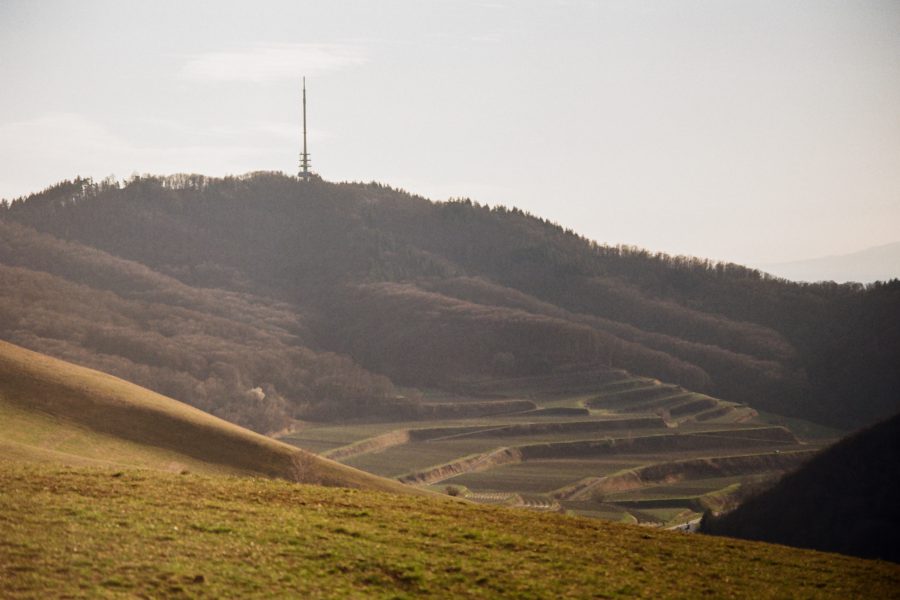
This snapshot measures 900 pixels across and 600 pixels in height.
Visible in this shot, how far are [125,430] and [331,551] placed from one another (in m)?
27.3

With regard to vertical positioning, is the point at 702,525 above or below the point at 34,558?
below

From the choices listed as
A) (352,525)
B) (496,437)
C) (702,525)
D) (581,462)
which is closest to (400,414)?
(496,437)

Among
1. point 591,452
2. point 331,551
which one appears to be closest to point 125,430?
point 331,551

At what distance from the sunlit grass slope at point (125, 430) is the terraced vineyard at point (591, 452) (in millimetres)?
38927

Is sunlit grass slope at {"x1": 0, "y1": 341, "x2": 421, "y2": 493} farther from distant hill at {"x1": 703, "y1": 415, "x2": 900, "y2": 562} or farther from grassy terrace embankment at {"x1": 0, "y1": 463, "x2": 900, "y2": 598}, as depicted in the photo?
distant hill at {"x1": 703, "y1": 415, "x2": 900, "y2": 562}

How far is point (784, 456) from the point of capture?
139 metres

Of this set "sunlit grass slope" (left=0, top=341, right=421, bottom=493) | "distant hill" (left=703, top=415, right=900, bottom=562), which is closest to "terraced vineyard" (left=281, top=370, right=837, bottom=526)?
"distant hill" (left=703, top=415, right=900, bottom=562)

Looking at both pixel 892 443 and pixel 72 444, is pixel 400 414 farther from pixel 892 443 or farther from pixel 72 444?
pixel 72 444

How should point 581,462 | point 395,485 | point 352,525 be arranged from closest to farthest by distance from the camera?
point 352,525, point 395,485, point 581,462

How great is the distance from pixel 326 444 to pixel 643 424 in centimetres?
4514

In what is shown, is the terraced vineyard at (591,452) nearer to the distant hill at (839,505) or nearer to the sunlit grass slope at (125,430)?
the distant hill at (839,505)

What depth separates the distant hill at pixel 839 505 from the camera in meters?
82.3

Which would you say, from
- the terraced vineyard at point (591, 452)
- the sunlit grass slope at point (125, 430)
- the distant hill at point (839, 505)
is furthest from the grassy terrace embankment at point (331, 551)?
the terraced vineyard at point (591, 452)

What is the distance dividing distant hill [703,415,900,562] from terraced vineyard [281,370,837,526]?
9191 millimetres
